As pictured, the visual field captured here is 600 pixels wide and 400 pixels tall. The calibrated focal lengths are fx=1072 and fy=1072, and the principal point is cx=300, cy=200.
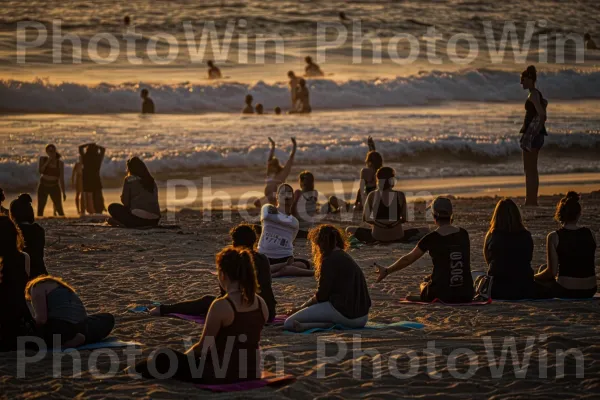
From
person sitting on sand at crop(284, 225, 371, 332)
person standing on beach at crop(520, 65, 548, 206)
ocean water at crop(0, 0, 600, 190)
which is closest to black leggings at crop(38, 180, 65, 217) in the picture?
ocean water at crop(0, 0, 600, 190)

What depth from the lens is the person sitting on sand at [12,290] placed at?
739 centimetres

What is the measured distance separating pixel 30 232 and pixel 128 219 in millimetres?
5336

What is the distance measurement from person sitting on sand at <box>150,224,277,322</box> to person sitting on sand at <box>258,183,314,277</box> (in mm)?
1579

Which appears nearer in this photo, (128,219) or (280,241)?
(280,241)

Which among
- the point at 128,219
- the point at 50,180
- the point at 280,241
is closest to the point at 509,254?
the point at 280,241

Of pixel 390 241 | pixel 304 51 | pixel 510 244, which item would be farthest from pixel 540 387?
pixel 304 51

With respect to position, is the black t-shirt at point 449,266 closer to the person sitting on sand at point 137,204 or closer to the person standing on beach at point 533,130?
the person sitting on sand at point 137,204

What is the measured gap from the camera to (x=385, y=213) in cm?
1249

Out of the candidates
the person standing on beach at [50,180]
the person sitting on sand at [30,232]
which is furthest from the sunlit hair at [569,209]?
the person standing on beach at [50,180]

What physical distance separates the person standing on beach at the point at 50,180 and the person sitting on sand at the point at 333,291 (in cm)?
930

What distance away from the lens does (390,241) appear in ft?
41.6

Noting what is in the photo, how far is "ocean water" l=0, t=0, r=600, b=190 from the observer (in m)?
24.6

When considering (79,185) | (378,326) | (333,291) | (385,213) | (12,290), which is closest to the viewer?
(12,290)

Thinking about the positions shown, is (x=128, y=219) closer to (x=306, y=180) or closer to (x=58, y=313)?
(x=306, y=180)
